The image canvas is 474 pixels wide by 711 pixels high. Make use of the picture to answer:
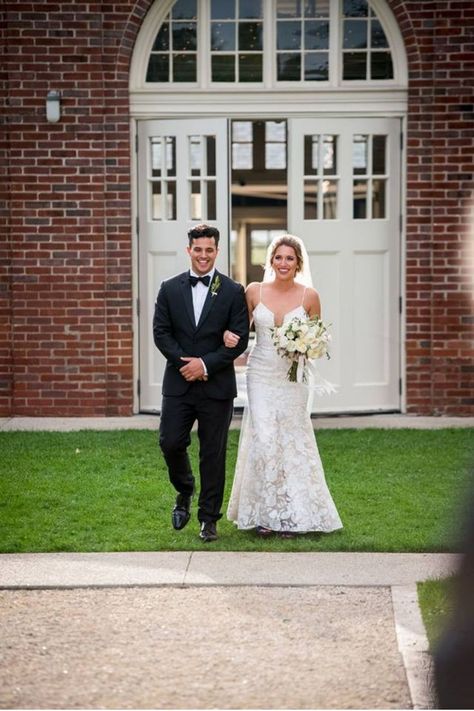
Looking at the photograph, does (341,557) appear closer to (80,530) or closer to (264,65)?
(80,530)

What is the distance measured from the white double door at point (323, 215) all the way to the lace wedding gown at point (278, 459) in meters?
4.70

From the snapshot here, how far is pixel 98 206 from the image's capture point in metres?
11.6

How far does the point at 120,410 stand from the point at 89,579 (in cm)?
567

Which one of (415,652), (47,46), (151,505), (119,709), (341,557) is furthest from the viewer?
(47,46)

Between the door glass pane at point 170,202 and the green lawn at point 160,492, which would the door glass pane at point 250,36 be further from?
the green lawn at point 160,492

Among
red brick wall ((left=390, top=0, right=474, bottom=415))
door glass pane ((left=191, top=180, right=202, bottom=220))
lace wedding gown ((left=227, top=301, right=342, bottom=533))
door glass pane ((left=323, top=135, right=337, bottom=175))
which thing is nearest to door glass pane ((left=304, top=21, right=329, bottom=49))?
red brick wall ((left=390, top=0, right=474, bottom=415))

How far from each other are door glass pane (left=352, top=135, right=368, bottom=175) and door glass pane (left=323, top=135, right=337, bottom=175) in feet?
0.61

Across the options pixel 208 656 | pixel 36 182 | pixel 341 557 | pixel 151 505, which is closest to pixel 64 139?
pixel 36 182

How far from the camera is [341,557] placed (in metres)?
6.57

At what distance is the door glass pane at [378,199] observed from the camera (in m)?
11.8

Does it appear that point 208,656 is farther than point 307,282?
No

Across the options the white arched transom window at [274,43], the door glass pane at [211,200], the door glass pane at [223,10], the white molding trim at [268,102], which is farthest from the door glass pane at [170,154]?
the door glass pane at [223,10]

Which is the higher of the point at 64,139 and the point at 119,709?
the point at 64,139

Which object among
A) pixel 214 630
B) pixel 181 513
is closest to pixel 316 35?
pixel 181 513
